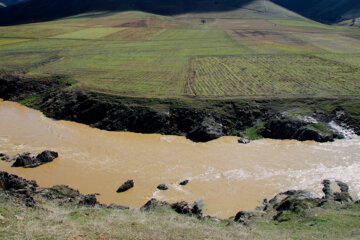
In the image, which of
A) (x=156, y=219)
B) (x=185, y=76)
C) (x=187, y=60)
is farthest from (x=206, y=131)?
(x=187, y=60)

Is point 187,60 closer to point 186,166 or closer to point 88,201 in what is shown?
point 186,166

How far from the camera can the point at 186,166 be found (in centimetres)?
2834

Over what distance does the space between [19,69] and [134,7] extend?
11585 cm

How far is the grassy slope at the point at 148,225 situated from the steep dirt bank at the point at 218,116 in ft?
47.8

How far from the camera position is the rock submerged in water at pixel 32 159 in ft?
92.7

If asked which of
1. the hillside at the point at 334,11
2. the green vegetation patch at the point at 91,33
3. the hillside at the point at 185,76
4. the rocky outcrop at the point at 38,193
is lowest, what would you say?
the rocky outcrop at the point at 38,193

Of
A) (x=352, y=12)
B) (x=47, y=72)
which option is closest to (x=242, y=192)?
(x=47, y=72)

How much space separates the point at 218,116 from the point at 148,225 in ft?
66.8

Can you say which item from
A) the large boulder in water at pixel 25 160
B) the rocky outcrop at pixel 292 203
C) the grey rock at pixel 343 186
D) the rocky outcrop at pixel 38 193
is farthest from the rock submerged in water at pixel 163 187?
the grey rock at pixel 343 186

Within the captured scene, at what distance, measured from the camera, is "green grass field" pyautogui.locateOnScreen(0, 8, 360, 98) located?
1686 inches

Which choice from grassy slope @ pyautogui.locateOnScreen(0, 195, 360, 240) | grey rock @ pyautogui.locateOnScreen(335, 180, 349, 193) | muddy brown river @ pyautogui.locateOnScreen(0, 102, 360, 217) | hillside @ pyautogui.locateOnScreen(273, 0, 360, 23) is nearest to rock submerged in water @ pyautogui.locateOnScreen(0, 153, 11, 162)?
muddy brown river @ pyautogui.locateOnScreen(0, 102, 360, 217)

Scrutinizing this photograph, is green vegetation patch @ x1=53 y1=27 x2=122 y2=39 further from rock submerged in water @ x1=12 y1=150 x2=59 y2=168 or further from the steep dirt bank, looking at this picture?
rock submerged in water @ x1=12 y1=150 x2=59 y2=168

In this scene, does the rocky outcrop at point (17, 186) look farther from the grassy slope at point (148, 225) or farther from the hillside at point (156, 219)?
the grassy slope at point (148, 225)

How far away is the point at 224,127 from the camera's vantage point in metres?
34.7
